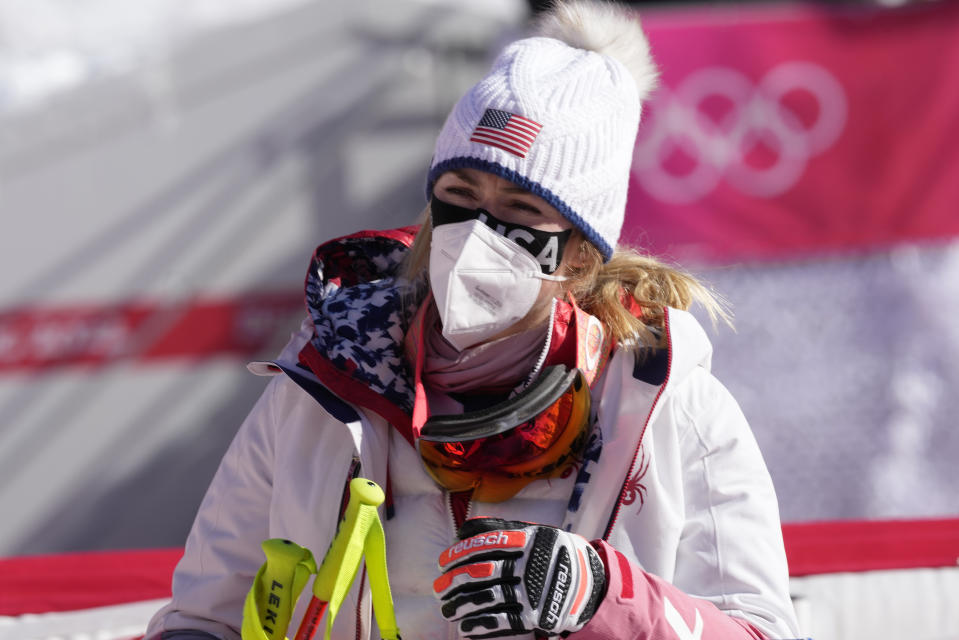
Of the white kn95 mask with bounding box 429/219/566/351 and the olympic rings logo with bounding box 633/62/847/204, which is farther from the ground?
the white kn95 mask with bounding box 429/219/566/351

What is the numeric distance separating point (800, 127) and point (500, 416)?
133 inches

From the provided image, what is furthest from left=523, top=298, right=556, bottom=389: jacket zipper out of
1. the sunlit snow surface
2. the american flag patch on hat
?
the sunlit snow surface

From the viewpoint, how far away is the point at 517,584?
51.5 inches

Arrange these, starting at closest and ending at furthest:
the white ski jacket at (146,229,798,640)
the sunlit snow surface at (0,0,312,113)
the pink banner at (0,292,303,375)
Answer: the white ski jacket at (146,229,798,640) → the sunlit snow surface at (0,0,312,113) → the pink banner at (0,292,303,375)

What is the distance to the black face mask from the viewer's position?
5.62 feet

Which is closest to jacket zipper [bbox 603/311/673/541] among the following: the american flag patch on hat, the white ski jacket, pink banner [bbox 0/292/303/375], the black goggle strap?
the white ski jacket

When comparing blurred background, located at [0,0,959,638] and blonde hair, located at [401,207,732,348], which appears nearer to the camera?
blonde hair, located at [401,207,732,348]

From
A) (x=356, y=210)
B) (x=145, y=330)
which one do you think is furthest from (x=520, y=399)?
(x=145, y=330)

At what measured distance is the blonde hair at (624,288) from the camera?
1710mm

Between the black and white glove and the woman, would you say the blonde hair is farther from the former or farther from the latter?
the black and white glove

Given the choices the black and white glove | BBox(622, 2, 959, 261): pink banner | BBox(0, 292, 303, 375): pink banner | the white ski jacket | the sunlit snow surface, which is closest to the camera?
the black and white glove

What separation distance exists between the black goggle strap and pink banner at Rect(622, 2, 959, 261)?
A: 9.70ft

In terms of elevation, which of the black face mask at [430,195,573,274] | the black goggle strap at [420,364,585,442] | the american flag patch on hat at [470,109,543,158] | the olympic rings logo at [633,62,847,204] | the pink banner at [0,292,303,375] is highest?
the american flag patch on hat at [470,109,543,158]

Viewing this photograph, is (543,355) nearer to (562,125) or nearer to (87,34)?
(562,125)
